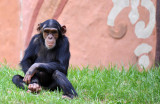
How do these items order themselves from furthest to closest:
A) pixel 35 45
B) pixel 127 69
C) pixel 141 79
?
pixel 127 69, pixel 141 79, pixel 35 45

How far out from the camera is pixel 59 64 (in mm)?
5219

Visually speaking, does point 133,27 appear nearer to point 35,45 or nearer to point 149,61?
point 149,61

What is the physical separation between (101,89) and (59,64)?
2.52 feet

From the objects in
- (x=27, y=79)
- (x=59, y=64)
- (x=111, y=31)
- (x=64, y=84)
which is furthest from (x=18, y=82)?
(x=111, y=31)

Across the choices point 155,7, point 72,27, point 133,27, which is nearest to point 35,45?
point 72,27

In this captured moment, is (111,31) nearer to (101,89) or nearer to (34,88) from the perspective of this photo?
(101,89)

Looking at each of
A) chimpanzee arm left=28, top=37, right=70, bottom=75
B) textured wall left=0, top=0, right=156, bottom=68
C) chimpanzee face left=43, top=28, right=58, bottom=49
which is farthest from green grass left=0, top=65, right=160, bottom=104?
chimpanzee face left=43, top=28, right=58, bottom=49

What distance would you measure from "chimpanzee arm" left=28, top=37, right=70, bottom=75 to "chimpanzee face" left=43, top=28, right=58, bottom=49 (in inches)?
5.5

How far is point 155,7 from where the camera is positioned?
7.18 m

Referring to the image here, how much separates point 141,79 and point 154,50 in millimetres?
1344

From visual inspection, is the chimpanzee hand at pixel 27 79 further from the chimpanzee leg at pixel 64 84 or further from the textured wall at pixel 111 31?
the textured wall at pixel 111 31

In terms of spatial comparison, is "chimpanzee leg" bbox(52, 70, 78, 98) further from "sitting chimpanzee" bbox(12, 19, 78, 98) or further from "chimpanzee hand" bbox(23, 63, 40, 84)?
"chimpanzee hand" bbox(23, 63, 40, 84)

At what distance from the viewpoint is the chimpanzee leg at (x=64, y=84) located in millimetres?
4875

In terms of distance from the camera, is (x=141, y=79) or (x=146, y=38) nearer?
(x=141, y=79)
